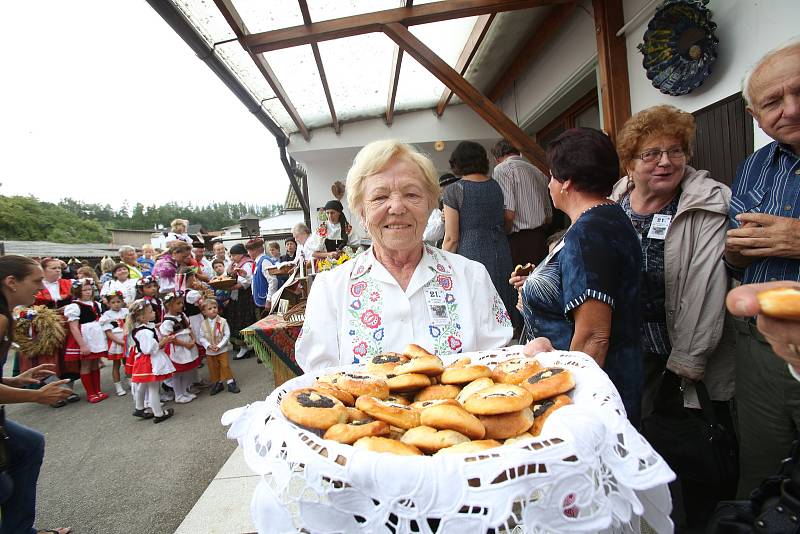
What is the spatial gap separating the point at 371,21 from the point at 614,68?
2723mm

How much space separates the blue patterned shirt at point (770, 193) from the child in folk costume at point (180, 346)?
6.00m

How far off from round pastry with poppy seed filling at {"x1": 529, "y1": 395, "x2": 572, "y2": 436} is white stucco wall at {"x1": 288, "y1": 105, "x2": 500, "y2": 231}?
765 cm

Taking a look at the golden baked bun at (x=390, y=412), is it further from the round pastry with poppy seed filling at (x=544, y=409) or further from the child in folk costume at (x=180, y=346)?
the child in folk costume at (x=180, y=346)

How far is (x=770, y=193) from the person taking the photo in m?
1.61

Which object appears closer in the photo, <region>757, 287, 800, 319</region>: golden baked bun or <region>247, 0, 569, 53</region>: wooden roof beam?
<region>757, 287, 800, 319</region>: golden baked bun

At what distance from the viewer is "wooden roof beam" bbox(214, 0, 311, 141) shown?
13.1 ft

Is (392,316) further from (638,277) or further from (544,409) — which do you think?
(638,277)

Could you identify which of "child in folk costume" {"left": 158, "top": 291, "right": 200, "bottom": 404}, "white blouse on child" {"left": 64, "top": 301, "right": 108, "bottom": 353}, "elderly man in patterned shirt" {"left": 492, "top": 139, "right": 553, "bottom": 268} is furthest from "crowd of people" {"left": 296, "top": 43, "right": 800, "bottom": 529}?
"white blouse on child" {"left": 64, "top": 301, "right": 108, "bottom": 353}

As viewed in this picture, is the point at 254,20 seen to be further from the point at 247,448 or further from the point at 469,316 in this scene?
the point at 247,448

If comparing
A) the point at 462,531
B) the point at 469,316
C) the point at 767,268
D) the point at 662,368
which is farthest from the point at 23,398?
the point at 767,268

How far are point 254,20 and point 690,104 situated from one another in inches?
179

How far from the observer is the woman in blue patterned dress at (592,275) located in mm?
1531

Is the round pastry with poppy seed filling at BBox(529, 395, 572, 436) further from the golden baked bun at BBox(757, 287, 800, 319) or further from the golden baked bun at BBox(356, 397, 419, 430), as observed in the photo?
the golden baked bun at BBox(757, 287, 800, 319)

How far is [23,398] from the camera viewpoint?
2.42 m
